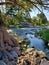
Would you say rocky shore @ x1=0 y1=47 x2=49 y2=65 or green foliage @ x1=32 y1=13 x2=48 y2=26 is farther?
rocky shore @ x1=0 y1=47 x2=49 y2=65

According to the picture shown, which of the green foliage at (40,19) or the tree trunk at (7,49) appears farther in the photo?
the tree trunk at (7,49)

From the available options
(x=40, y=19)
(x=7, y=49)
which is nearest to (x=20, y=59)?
(x=7, y=49)

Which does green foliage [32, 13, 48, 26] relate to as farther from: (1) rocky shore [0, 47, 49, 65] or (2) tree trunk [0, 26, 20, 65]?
(2) tree trunk [0, 26, 20, 65]

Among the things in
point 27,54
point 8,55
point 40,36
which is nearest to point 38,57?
point 27,54

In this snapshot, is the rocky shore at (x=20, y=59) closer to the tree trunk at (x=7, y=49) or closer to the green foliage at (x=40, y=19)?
the tree trunk at (x=7, y=49)

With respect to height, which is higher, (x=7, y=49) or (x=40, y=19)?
(x=40, y=19)

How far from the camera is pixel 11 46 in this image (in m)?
11.6

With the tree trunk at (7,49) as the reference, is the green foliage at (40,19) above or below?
above

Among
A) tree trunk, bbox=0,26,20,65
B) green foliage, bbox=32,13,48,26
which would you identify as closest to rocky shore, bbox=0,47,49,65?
tree trunk, bbox=0,26,20,65

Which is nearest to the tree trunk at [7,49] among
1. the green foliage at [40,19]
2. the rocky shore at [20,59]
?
the rocky shore at [20,59]

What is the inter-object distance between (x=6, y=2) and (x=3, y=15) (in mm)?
1214

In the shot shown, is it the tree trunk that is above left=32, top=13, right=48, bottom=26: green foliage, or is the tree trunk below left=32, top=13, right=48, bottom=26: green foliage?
below

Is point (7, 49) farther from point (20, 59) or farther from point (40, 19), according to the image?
point (40, 19)

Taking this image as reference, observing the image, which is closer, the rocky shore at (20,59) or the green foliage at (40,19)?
the green foliage at (40,19)
